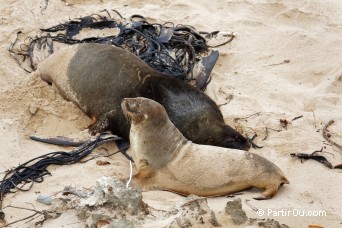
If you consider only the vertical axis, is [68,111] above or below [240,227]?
below

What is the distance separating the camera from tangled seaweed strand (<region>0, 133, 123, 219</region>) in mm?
3768

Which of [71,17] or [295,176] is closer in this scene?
[295,176]

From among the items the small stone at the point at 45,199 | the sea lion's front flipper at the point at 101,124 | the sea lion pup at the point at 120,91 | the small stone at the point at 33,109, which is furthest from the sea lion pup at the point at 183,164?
the small stone at the point at 33,109

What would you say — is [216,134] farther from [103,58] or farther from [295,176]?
[103,58]

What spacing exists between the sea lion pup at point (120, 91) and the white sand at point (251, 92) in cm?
15

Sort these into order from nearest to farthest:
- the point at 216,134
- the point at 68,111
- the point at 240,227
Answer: the point at 240,227, the point at 216,134, the point at 68,111

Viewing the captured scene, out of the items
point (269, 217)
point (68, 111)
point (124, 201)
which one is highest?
point (124, 201)

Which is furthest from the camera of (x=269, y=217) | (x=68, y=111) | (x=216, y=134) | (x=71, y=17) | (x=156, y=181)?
(x=71, y=17)

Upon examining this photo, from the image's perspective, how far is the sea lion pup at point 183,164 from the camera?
12.3ft

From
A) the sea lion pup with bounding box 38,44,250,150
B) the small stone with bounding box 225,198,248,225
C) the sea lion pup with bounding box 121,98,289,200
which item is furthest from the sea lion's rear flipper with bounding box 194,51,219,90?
the small stone with bounding box 225,198,248,225

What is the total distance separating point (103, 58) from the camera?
490cm

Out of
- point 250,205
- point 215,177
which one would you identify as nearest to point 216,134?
point 215,177

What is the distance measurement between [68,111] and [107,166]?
3.12 feet

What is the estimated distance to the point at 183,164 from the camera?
3799 mm
